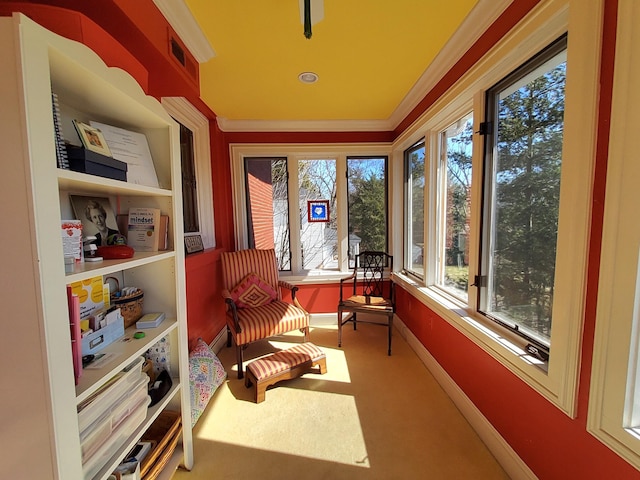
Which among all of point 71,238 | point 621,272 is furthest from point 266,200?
point 621,272

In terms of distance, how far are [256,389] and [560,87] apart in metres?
2.53

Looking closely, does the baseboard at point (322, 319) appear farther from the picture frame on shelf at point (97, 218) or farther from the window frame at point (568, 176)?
the picture frame on shelf at point (97, 218)

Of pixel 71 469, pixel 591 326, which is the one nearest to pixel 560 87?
pixel 591 326

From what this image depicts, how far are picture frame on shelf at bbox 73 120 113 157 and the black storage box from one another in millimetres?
40

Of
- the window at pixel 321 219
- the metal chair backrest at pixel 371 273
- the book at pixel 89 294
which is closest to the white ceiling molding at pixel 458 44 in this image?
the window at pixel 321 219

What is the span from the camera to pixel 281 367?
199 cm

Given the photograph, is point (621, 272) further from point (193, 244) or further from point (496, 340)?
point (193, 244)

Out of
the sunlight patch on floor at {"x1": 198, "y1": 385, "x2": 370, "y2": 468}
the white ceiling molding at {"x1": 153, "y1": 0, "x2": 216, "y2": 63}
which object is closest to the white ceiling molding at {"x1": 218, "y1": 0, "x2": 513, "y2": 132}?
the white ceiling molding at {"x1": 153, "y1": 0, "x2": 216, "y2": 63}

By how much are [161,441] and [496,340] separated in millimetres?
1815

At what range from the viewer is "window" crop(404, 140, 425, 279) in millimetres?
2670

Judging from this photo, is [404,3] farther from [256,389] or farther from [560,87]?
[256,389]

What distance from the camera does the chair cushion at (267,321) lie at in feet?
7.37

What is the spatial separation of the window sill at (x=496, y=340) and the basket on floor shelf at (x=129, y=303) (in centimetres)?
192

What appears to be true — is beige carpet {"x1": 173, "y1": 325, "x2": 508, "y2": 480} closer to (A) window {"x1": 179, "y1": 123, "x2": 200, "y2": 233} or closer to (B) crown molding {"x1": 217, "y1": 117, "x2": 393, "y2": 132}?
(A) window {"x1": 179, "y1": 123, "x2": 200, "y2": 233}
